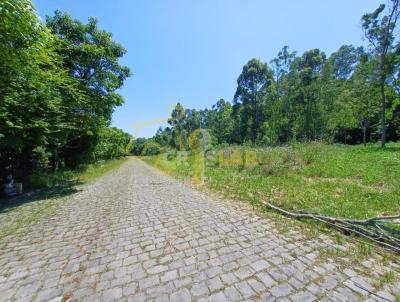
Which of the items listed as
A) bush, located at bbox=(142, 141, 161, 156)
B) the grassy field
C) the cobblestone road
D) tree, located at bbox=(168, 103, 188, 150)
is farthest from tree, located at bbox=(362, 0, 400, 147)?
bush, located at bbox=(142, 141, 161, 156)

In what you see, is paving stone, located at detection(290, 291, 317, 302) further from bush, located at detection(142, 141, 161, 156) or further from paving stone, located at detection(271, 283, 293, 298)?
bush, located at detection(142, 141, 161, 156)

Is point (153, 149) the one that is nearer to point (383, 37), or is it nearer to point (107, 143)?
point (107, 143)

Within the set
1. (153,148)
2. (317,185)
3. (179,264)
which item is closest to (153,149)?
(153,148)

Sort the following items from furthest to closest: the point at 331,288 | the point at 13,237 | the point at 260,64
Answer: the point at 260,64 < the point at 13,237 < the point at 331,288

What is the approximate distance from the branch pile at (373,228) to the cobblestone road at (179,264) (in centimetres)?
51

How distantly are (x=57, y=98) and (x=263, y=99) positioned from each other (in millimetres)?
32314

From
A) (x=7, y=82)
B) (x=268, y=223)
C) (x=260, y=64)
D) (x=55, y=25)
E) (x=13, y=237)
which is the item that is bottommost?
(x=13, y=237)

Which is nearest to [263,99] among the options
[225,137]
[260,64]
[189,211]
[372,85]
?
[260,64]

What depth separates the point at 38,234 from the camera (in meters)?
4.09

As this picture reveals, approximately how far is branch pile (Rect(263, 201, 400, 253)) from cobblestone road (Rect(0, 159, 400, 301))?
0.51 meters

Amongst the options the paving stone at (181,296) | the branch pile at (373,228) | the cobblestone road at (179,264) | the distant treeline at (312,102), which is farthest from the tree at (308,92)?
the paving stone at (181,296)

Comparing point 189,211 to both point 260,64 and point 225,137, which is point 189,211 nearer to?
point 260,64

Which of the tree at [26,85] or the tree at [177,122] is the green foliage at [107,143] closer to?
the tree at [26,85]

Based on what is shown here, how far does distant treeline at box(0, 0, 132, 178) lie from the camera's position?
4.49 meters
